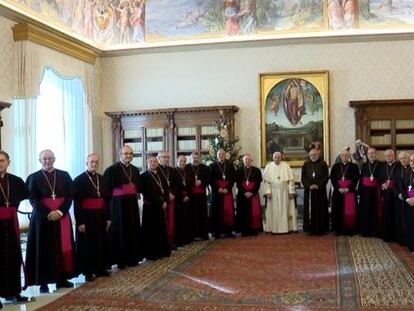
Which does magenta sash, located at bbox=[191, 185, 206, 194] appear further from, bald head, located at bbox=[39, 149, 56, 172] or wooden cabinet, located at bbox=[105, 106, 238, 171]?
bald head, located at bbox=[39, 149, 56, 172]

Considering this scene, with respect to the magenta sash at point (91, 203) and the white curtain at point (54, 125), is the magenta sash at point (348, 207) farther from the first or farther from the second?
the white curtain at point (54, 125)

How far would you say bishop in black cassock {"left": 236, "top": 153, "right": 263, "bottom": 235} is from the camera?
11406 millimetres

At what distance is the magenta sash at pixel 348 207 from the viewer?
11.0 meters

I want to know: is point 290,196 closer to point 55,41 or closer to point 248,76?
point 248,76

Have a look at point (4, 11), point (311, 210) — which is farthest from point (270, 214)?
point (4, 11)

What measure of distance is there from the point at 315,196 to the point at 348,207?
70 cm

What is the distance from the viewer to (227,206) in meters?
11.3

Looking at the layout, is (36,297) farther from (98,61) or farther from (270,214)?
(98,61)

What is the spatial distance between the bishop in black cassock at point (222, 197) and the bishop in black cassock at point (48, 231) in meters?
4.54

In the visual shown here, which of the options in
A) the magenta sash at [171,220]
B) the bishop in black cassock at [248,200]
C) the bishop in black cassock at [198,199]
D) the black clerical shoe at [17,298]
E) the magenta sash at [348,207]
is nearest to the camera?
the black clerical shoe at [17,298]

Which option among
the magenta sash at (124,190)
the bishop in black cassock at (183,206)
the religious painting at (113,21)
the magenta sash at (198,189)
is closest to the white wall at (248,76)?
the religious painting at (113,21)

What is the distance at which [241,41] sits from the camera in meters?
14.2

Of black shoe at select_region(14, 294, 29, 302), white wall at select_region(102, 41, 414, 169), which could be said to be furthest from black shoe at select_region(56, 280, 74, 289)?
white wall at select_region(102, 41, 414, 169)

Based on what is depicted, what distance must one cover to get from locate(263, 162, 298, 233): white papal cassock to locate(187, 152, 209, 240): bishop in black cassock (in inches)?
56.6
